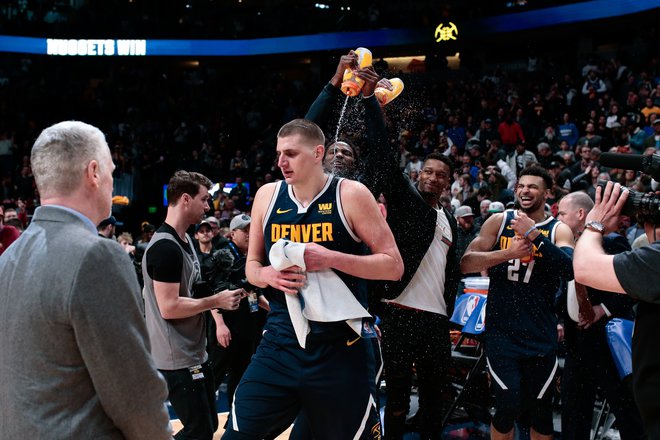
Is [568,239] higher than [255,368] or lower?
higher

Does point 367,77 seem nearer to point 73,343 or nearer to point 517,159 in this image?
point 73,343

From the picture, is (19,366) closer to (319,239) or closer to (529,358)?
(319,239)

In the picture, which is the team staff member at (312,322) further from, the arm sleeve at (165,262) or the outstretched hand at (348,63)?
the outstretched hand at (348,63)

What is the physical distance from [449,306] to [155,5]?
963 inches

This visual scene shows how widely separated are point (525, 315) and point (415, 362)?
2.64 ft

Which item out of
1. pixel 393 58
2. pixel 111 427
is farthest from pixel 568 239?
pixel 393 58

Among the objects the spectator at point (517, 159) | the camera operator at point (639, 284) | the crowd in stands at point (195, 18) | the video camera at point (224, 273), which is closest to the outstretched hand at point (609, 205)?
the camera operator at point (639, 284)

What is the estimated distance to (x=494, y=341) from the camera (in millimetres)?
4930

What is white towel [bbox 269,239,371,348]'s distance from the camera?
3357 millimetres

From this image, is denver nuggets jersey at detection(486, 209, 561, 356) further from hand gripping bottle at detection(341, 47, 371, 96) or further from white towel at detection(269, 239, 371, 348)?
white towel at detection(269, 239, 371, 348)

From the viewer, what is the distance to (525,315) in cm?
488

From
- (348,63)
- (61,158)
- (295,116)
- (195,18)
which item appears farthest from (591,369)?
(195,18)

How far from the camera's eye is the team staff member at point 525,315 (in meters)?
4.78

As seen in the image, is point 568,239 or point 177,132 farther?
point 177,132
